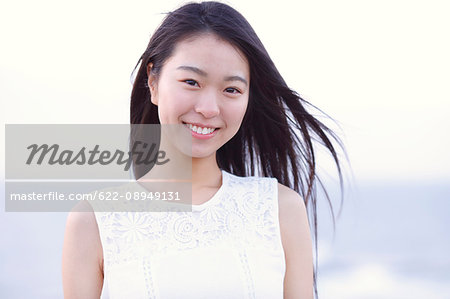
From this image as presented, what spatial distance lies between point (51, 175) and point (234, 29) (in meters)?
8.07

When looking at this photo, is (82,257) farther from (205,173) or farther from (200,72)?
(200,72)

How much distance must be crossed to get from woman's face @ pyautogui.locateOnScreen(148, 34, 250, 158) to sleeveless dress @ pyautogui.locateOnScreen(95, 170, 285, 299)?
275 millimetres

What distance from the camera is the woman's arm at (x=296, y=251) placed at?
2.26 metres

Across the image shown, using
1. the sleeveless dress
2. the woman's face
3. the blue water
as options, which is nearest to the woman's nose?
the woman's face

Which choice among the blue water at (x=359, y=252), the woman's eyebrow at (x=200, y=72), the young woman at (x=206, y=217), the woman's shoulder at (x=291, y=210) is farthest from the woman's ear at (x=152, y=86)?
the blue water at (x=359, y=252)

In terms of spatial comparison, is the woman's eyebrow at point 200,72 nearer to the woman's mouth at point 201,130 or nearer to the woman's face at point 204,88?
the woman's face at point 204,88

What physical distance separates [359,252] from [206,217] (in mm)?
6358

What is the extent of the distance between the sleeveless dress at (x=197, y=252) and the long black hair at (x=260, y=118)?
1.00 ft

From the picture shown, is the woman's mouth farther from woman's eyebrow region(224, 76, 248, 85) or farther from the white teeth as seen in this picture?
woman's eyebrow region(224, 76, 248, 85)

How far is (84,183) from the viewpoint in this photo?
8.61 metres

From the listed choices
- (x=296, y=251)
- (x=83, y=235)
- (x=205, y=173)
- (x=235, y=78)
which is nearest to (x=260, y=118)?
(x=205, y=173)

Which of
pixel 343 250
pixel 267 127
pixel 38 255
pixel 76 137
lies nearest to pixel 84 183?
pixel 76 137

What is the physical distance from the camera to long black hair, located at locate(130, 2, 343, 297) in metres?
2.26

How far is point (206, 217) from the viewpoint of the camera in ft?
7.47
